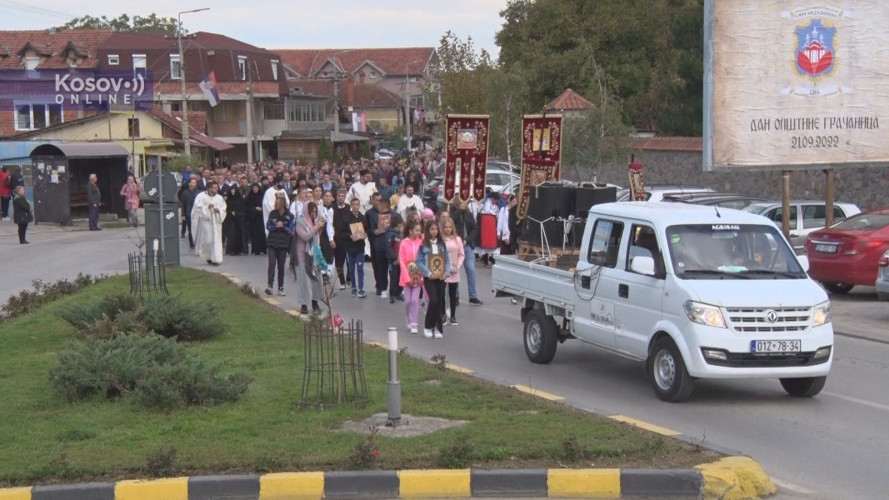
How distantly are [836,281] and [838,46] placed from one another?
5.80m

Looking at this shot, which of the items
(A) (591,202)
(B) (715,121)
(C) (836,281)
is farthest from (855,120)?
(A) (591,202)

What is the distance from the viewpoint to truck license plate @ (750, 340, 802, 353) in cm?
1105

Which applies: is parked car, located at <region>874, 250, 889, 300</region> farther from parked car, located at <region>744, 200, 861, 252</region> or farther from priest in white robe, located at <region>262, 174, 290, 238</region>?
priest in white robe, located at <region>262, 174, 290, 238</region>

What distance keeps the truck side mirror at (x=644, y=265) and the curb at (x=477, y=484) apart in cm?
370

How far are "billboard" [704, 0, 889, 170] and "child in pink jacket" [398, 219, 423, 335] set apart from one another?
29.9 feet

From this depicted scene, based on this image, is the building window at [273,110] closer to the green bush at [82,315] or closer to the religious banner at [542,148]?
the religious banner at [542,148]

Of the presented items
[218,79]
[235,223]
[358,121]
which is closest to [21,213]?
[235,223]

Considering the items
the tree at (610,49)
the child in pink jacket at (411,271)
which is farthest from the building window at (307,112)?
the child in pink jacket at (411,271)

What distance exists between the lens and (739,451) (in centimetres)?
932

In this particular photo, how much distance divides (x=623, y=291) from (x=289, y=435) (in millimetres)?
4375

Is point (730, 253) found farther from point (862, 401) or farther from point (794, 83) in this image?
point (794, 83)

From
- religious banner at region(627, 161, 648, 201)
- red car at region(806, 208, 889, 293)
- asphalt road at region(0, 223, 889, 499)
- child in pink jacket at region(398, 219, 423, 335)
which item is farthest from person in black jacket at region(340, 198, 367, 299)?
red car at region(806, 208, 889, 293)

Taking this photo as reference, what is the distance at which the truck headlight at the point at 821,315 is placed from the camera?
1126cm

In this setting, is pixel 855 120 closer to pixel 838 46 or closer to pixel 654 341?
pixel 838 46
